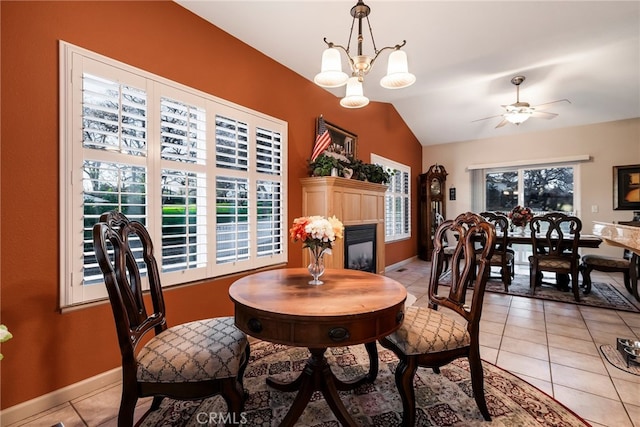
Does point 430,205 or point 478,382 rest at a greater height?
point 430,205

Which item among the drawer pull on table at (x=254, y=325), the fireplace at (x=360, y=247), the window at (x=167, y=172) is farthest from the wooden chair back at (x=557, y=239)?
the drawer pull on table at (x=254, y=325)

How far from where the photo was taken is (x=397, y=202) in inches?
241

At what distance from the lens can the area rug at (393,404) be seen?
165 centimetres

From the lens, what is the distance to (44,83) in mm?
1746

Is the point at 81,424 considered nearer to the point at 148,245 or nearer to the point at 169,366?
the point at 169,366

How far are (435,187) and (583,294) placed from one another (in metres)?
3.42

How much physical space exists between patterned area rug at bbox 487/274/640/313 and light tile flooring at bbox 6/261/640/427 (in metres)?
0.19

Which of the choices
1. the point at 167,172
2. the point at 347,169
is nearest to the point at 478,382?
the point at 167,172

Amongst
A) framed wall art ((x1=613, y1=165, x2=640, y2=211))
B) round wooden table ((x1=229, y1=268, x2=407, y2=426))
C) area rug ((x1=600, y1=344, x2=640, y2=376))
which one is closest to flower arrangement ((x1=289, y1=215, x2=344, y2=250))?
round wooden table ((x1=229, y1=268, x2=407, y2=426))

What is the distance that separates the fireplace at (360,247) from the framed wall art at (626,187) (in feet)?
15.4

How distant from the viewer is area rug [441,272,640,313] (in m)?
3.58

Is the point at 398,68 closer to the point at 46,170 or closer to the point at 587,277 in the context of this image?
the point at 46,170

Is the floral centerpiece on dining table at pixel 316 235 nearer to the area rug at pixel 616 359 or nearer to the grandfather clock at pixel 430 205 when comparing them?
the area rug at pixel 616 359

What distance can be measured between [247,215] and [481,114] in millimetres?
5192
